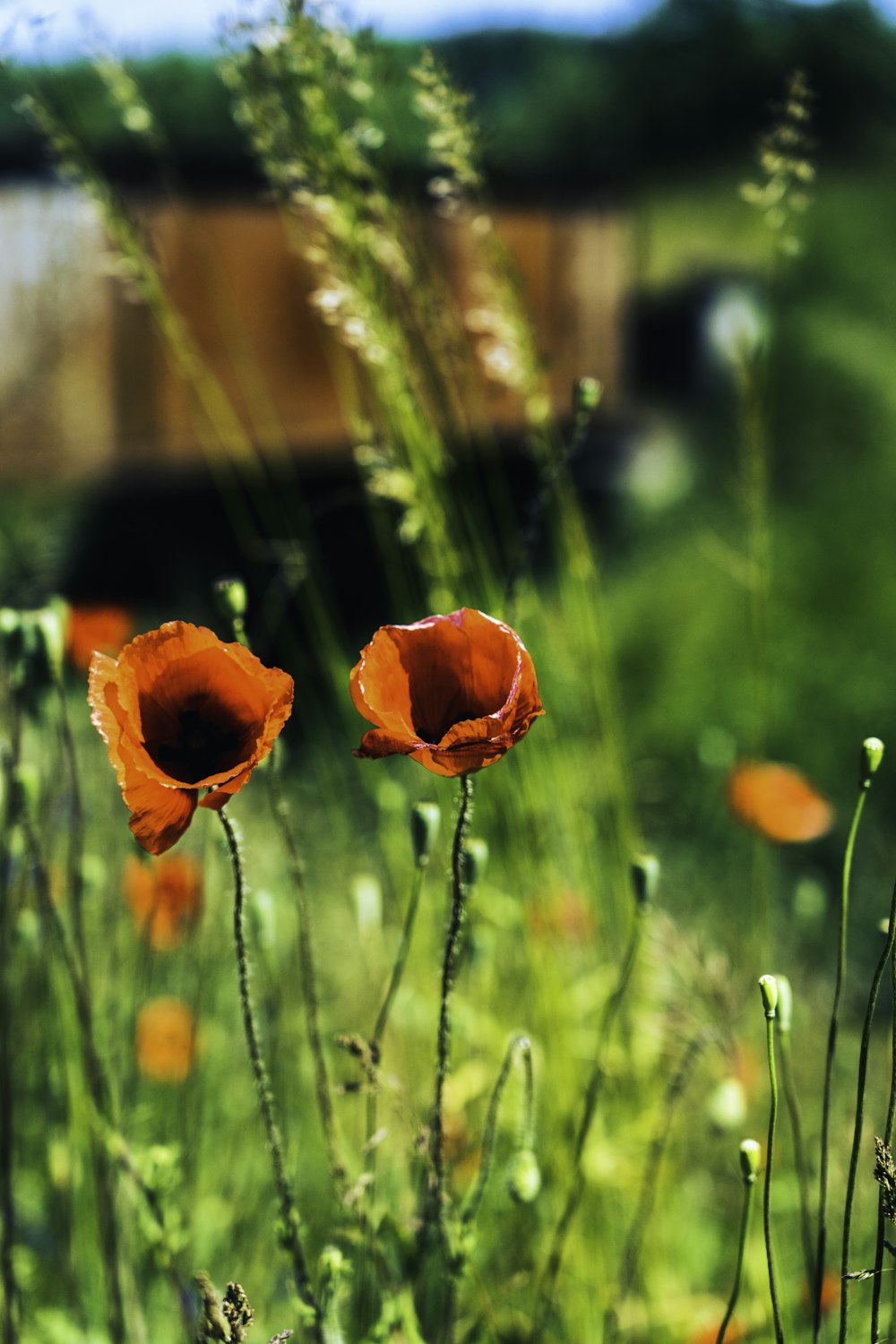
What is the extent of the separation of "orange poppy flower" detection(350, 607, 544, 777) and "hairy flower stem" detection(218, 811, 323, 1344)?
90 mm

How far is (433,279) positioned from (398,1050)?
3.13 feet

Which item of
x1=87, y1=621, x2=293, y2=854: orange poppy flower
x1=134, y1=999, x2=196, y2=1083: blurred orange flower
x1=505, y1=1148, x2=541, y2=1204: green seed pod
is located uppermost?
x1=87, y1=621, x2=293, y2=854: orange poppy flower

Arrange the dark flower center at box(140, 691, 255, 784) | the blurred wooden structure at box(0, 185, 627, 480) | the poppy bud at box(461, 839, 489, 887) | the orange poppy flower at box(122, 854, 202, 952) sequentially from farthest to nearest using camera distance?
the blurred wooden structure at box(0, 185, 627, 480) < the orange poppy flower at box(122, 854, 202, 952) < the poppy bud at box(461, 839, 489, 887) < the dark flower center at box(140, 691, 255, 784)

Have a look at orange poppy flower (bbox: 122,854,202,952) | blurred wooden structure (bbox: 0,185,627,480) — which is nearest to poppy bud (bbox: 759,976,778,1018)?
orange poppy flower (bbox: 122,854,202,952)

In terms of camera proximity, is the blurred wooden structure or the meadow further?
the blurred wooden structure

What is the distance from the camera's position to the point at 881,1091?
1.80 m

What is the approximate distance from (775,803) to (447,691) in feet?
2.89

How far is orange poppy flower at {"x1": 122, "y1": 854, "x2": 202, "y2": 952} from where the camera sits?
1346mm

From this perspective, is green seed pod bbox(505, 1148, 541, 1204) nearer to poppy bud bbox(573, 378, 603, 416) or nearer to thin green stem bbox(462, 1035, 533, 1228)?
thin green stem bbox(462, 1035, 533, 1228)

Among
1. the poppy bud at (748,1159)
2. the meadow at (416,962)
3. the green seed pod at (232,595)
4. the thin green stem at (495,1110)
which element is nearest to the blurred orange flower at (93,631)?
the meadow at (416,962)

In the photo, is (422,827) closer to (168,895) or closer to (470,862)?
(470,862)

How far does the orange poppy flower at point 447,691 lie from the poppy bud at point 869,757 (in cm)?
17

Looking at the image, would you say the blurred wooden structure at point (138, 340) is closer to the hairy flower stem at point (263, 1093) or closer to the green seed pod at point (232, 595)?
the green seed pod at point (232, 595)

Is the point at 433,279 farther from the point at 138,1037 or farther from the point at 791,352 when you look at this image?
A: the point at 791,352
